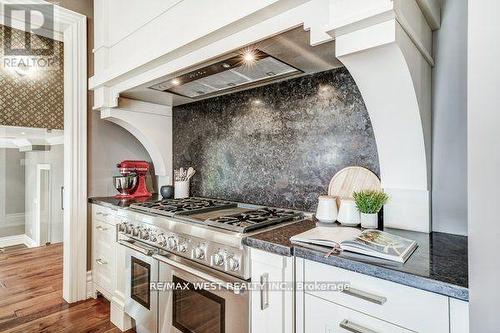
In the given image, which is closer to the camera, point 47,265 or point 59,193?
point 47,265

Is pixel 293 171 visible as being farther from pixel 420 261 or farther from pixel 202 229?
pixel 420 261

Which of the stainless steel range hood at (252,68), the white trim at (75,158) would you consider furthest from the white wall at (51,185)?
the stainless steel range hood at (252,68)

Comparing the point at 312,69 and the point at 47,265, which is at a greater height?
the point at 312,69

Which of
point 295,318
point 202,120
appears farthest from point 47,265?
point 295,318

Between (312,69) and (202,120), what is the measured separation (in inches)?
43.0

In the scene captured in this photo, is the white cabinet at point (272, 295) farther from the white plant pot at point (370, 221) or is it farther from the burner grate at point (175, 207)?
the burner grate at point (175, 207)

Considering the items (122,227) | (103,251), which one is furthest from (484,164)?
(103,251)

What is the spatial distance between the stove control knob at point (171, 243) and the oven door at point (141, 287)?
0.18 metres

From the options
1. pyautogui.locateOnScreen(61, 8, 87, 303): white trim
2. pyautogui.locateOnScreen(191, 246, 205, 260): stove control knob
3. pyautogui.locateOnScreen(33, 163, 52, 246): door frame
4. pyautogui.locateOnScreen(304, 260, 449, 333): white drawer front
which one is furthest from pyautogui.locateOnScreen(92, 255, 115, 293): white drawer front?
pyautogui.locateOnScreen(33, 163, 52, 246): door frame

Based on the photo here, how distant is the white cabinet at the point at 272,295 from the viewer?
104cm

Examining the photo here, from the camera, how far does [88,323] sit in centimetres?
202

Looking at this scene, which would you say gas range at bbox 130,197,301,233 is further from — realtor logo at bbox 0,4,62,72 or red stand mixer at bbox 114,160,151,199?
realtor logo at bbox 0,4,62,72

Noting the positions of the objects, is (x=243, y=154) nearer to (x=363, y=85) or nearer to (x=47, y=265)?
(x=363, y=85)

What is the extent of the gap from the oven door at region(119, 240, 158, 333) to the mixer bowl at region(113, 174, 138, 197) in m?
0.56
